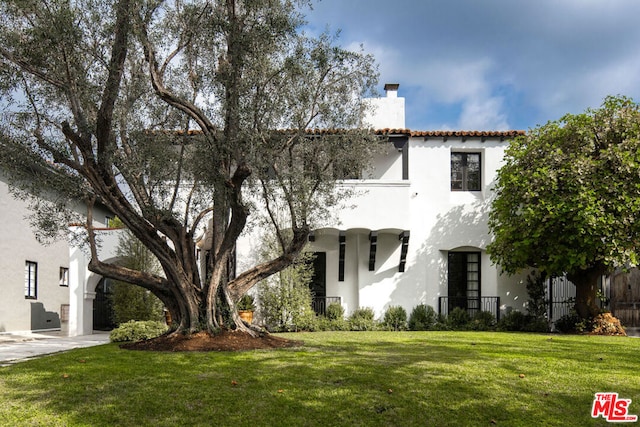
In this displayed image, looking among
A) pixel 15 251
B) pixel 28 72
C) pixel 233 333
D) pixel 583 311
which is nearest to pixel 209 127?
pixel 28 72

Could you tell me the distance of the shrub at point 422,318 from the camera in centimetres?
Result: 1872

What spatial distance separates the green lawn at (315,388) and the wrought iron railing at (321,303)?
8.77 metres

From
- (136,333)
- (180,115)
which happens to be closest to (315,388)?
(180,115)

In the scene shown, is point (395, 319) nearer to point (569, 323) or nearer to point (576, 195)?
point (569, 323)

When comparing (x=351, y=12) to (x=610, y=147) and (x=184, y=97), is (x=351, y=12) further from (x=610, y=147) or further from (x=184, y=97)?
(x=610, y=147)

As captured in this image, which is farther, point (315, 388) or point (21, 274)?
point (21, 274)

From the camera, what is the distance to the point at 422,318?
18953mm

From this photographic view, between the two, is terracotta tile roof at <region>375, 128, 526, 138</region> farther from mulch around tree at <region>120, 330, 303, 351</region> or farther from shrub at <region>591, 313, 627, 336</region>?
mulch around tree at <region>120, 330, 303, 351</region>

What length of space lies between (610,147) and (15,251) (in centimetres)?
2084

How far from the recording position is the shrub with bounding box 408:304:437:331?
18.7 metres

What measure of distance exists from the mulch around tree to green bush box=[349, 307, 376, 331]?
654 cm

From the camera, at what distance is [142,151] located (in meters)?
11.5

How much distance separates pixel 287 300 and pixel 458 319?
19.1ft

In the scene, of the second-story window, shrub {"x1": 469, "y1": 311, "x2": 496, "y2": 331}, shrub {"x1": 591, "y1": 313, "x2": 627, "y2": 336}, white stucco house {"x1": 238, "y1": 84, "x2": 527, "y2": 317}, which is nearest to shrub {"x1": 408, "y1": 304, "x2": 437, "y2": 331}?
white stucco house {"x1": 238, "y1": 84, "x2": 527, "y2": 317}
